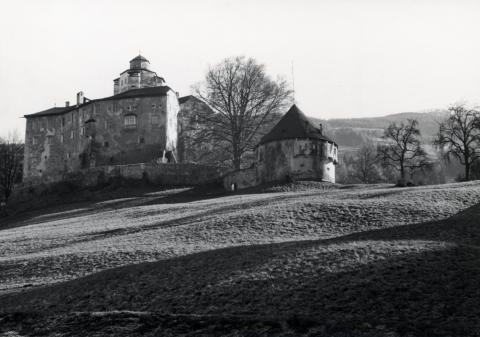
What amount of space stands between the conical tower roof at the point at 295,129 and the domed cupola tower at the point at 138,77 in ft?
125

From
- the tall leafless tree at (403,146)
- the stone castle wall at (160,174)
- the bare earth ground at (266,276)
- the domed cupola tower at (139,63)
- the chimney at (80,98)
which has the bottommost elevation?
the bare earth ground at (266,276)

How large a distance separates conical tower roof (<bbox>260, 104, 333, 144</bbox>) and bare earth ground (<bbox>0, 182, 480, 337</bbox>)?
20.6m

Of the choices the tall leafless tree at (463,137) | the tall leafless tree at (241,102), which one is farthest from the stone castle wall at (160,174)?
the tall leafless tree at (463,137)

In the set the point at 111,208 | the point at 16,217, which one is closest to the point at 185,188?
the point at 111,208

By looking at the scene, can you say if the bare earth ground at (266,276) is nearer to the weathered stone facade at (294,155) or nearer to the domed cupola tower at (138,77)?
the weathered stone facade at (294,155)

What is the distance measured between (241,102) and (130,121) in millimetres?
17290

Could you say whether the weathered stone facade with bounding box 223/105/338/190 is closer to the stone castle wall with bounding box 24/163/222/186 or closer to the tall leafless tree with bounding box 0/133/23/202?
the stone castle wall with bounding box 24/163/222/186

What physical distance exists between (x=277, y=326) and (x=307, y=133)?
3899 cm

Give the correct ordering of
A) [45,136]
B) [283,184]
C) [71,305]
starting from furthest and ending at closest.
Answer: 1. [45,136]
2. [283,184]
3. [71,305]

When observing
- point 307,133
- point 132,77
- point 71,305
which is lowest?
point 71,305

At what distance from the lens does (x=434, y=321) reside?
43.1 feet

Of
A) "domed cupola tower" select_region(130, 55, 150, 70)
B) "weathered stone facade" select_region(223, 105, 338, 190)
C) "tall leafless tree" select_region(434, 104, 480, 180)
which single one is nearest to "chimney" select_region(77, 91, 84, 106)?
"domed cupola tower" select_region(130, 55, 150, 70)

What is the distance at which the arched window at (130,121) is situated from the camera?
73500mm

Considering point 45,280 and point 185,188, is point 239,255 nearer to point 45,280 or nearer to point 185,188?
point 45,280
